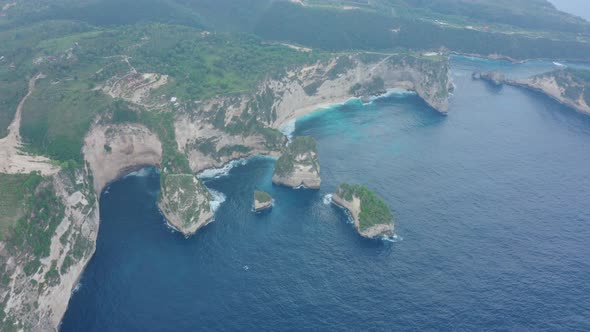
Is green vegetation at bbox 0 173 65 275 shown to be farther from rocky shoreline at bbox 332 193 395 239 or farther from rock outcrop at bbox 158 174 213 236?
rocky shoreline at bbox 332 193 395 239

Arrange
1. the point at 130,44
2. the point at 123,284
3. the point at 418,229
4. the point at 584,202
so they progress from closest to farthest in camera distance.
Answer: the point at 123,284 → the point at 418,229 → the point at 584,202 → the point at 130,44

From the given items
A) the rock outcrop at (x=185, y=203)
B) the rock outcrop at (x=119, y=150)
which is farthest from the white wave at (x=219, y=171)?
the rock outcrop at (x=185, y=203)

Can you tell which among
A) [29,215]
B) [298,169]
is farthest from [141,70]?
[29,215]

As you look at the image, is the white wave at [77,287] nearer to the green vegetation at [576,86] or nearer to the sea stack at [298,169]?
the sea stack at [298,169]

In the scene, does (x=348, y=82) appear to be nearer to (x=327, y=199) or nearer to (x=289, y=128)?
(x=289, y=128)

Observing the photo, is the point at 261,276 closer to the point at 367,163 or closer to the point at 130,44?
the point at 367,163

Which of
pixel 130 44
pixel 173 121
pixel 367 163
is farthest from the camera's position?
pixel 130 44

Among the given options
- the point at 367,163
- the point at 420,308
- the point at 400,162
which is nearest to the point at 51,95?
the point at 367,163
